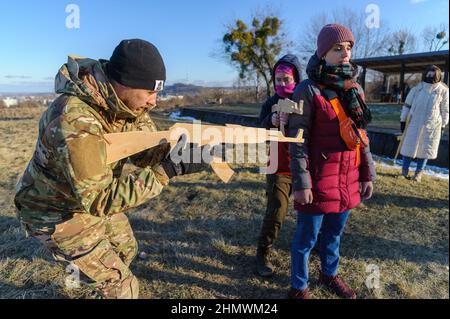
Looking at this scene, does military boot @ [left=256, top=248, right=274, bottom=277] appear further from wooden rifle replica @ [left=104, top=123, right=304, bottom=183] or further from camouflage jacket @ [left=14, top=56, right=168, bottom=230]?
camouflage jacket @ [left=14, top=56, right=168, bottom=230]

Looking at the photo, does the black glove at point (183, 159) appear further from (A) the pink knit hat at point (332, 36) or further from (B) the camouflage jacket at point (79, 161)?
(A) the pink knit hat at point (332, 36)

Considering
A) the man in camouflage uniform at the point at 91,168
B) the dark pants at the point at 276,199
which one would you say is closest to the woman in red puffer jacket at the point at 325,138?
the dark pants at the point at 276,199

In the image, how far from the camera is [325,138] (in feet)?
7.06

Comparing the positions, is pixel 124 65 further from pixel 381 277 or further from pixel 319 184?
pixel 381 277

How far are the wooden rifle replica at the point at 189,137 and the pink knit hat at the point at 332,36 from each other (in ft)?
1.94

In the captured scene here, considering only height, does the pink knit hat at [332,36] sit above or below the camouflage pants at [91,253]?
above

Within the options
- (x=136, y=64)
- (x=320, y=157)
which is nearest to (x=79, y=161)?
(x=136, y=64)

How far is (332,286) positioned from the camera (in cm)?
260

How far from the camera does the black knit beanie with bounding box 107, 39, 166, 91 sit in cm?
166

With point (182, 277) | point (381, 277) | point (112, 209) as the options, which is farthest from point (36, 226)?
point (381, 277)

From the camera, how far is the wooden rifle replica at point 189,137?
175 centimetres

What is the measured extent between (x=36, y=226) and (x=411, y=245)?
137 inches

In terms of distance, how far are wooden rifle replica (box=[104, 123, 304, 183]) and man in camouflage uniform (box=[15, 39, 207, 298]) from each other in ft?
0.32

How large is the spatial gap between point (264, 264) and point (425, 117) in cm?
411
